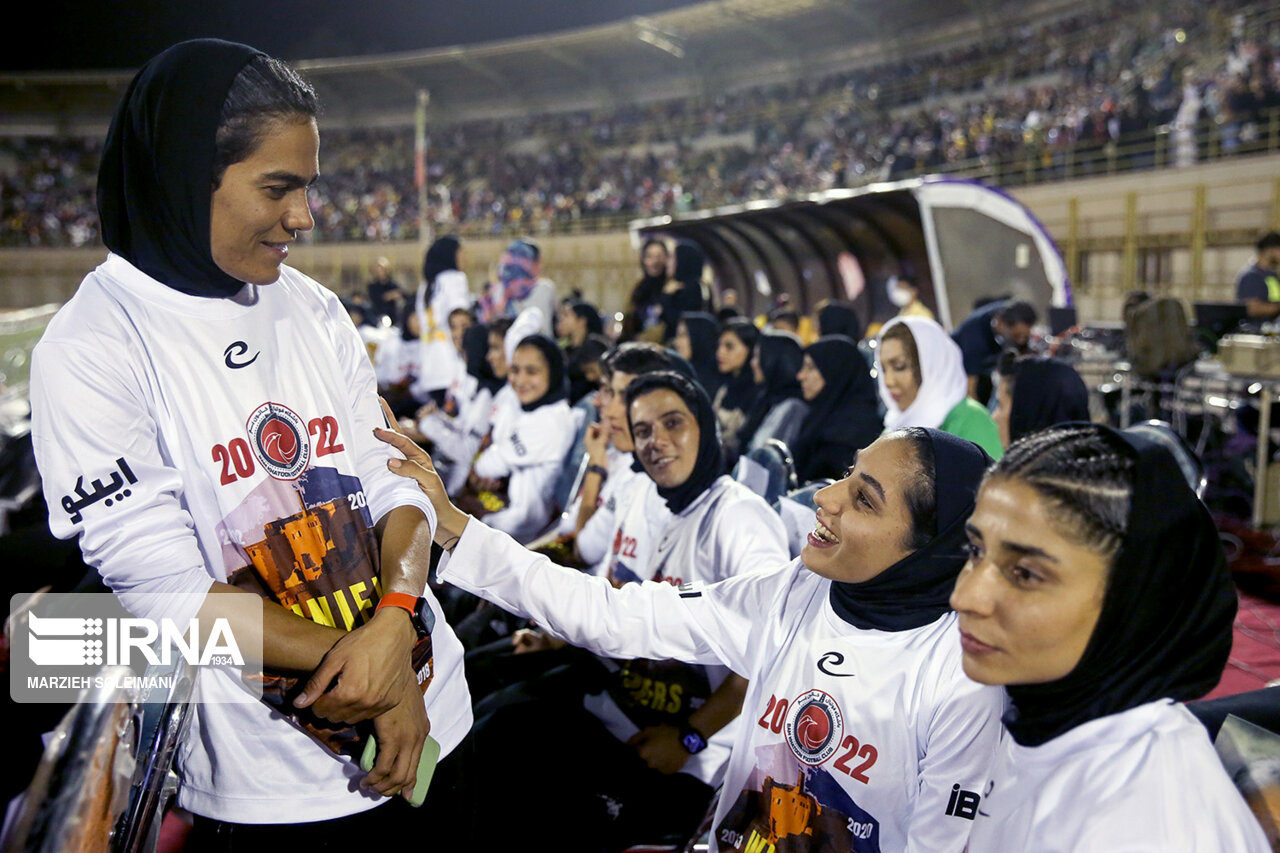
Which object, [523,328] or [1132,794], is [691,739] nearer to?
[1132,794]

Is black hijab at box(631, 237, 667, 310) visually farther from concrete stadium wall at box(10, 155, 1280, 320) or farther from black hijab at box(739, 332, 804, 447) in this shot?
concrete stadium wall at box(10, 155, 1280, 320)

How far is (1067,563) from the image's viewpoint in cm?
113

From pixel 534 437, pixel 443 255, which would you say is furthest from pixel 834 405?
pixel 443 255

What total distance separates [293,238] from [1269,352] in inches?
238

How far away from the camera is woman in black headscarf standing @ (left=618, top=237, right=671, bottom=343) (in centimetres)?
720

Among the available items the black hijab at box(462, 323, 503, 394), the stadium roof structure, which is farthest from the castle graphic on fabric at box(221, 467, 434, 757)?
the stadium roof structure

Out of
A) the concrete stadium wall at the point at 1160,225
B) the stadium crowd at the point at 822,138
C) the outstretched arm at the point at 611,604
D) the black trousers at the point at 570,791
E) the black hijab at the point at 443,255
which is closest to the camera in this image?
the outstretched arm at the point at 611,604

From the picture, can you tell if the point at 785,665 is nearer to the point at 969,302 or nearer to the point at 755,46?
the point at 969,302

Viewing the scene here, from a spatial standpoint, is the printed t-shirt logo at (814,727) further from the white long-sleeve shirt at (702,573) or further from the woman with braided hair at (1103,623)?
the white long-sleeve shirt at (702,573)

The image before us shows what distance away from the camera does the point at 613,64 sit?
29828 mm

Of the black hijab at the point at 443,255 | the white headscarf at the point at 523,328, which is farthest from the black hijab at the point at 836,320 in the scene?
the black hijab at the point at 443,255

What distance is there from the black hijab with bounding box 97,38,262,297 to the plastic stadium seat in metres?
2.29

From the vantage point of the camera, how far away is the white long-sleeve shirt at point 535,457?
189 inches

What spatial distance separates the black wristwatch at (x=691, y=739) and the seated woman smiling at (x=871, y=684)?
0.55 metres
